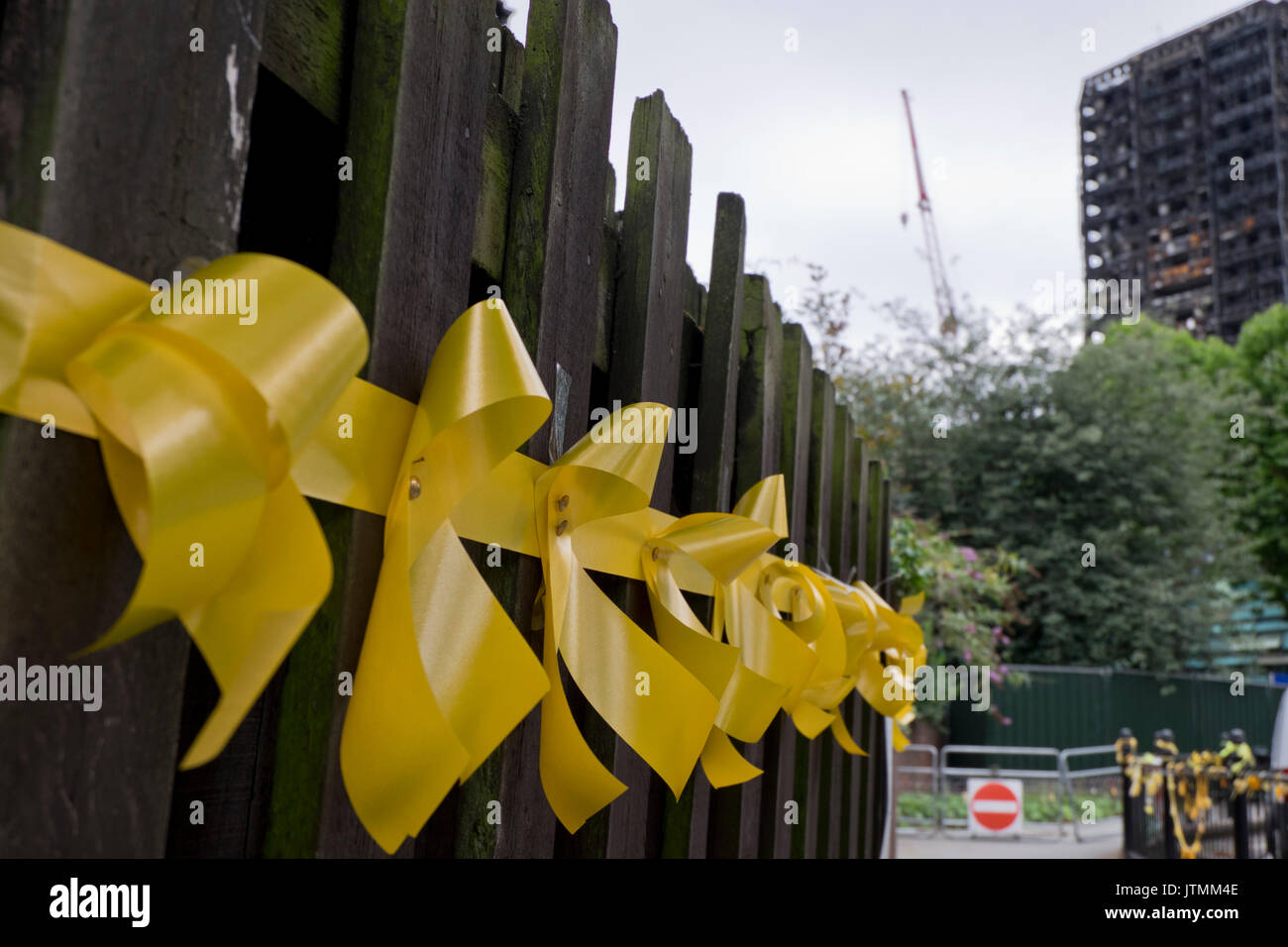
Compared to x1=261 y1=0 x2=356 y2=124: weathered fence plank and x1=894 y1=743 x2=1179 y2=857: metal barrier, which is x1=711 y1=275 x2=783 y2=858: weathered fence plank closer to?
x1=261 y1=0 x2=356 y2=124: weathered fence plank

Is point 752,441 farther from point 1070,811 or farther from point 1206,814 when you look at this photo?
point 1070,811

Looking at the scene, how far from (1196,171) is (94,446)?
2147 inches

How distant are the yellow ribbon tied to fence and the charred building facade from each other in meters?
42.4

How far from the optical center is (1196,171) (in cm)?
4550

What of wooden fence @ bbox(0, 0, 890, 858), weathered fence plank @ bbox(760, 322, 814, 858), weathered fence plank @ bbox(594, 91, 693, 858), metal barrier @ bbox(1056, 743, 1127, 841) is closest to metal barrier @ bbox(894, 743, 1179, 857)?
metal barrier @ bbox(1056, 743, 1127, 841)

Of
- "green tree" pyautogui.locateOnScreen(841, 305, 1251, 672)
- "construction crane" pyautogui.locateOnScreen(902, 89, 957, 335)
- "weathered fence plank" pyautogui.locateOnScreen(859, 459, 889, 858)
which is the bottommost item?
"weathered fence plank" pyautogui.locateOnScreen(859, 459, 889, 858)

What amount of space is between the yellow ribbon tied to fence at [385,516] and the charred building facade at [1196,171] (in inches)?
1670

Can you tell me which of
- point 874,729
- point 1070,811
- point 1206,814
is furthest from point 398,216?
point 1070,811

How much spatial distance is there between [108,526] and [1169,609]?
764 inches

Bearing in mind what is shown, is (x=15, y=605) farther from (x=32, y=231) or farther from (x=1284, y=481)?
(x=1284, y=481)

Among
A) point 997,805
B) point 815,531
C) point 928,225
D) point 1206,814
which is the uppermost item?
point 928,225

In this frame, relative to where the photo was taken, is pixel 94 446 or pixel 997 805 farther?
pixel 997 805

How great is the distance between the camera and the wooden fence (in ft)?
1.81

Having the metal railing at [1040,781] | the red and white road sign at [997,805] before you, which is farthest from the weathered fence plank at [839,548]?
the red and white road sign at [997,805]
